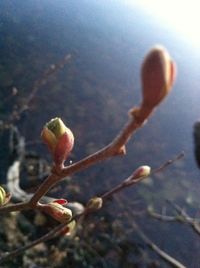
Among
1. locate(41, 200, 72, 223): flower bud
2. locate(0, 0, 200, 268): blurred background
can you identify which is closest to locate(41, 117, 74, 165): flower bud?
locate(41, 200, 72, 223): flower bud

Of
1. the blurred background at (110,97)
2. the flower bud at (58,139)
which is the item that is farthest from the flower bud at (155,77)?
the blurred background at (110,97)

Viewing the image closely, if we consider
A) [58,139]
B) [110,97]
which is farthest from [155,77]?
[110,97]

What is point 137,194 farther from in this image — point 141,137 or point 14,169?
point 14,169

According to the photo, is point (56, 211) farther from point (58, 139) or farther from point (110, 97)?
point (110, 97)

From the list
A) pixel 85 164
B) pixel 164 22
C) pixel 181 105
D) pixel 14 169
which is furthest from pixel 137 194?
pixel 85 164

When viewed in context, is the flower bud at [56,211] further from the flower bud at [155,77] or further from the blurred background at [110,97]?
the blurred background at [110,97]
